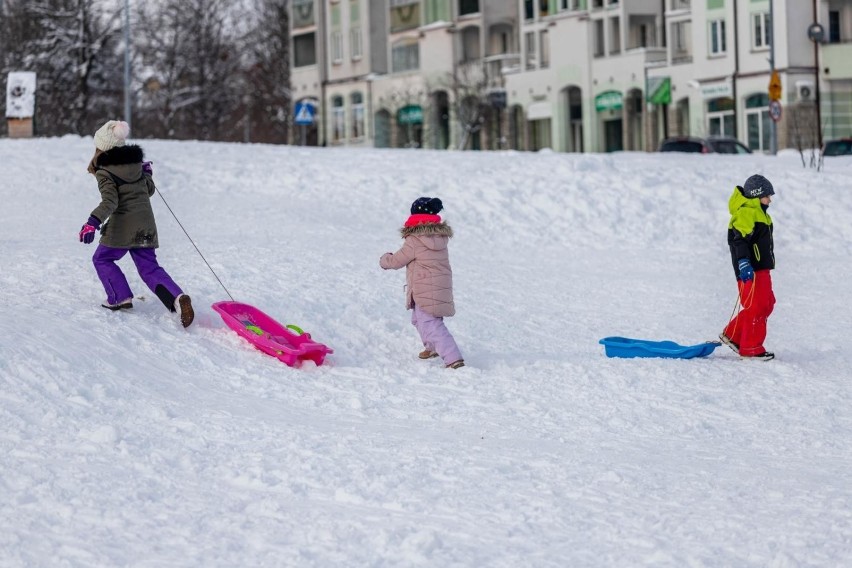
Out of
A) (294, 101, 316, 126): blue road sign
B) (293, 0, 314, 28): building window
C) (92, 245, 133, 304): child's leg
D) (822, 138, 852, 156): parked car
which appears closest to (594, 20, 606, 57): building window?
(822, 138, 852, 156): parked car

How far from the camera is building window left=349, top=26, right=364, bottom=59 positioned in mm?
65250

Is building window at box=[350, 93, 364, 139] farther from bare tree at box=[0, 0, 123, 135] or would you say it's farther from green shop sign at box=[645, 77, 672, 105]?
green shop sign at box=[645, 77, 672, 105]

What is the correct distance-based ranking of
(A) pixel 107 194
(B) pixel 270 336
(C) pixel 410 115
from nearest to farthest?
(A) pixel 107 194, (B) pixel 270 336, (C) pixel 410 115

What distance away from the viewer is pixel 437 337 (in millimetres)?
10969

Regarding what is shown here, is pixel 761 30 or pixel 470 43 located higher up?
pixel 470 43

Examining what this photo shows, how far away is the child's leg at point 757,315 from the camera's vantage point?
11.6 metres

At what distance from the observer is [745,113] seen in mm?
46250

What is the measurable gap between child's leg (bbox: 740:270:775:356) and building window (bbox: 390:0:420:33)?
166 ft

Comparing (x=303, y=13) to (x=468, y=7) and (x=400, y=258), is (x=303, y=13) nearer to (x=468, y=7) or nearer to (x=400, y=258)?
(x=468, y=7)

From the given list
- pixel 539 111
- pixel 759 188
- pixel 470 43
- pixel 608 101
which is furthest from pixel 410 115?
pixel 759 188

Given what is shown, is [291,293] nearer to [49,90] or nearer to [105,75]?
[49,90]

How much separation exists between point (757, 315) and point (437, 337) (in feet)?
8.41

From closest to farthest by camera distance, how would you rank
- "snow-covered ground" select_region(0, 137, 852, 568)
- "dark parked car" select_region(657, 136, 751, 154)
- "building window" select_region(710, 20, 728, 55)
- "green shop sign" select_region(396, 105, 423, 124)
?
"snow-covered ground" select_region(0, 137, 852, 568) → "dark parked car" select_region(657, 136, 751, 154) → "building window" select_region(710, 20, 728, 55) → "green shop sign" select_region(396, 105, 423, 124)

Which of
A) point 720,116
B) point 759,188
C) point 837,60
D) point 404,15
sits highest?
point 404,15
